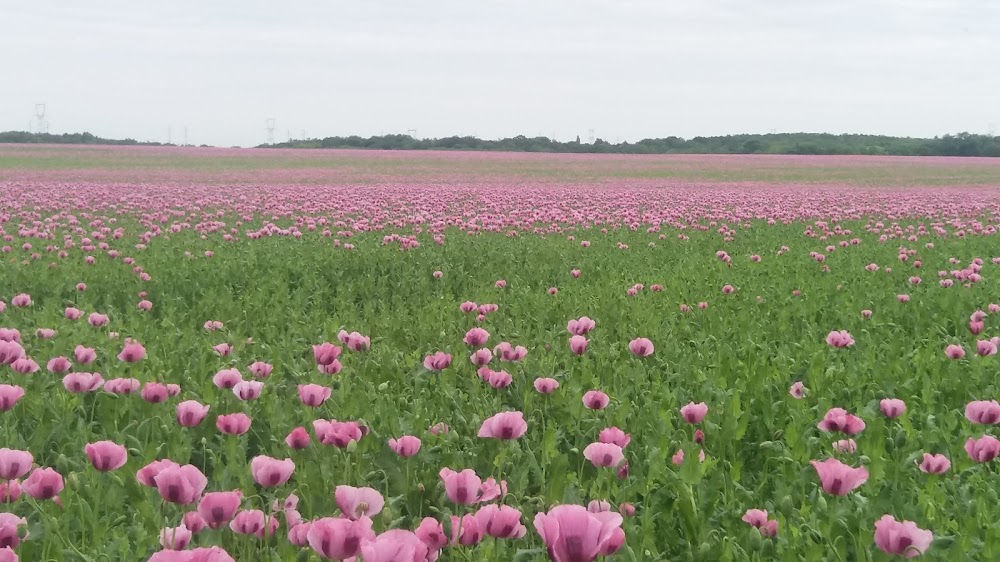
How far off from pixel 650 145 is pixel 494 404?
67635 mm

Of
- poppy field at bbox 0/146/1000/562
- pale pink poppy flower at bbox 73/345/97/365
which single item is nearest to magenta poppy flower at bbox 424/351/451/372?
poppy field at bbox 0/146/1000/562

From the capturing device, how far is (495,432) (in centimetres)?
244

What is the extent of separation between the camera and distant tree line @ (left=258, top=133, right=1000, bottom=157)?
6425 cm

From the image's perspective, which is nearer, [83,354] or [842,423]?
[842,423]

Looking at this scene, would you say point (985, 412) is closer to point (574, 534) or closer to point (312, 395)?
point (574, 534)

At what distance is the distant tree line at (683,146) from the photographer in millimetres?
64250

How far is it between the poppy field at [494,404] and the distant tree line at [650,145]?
56776 mm

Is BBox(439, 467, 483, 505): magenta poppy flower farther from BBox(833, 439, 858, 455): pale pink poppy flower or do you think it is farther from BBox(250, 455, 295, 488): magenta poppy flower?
BBox(833, 439, 858, 455): pale pink poppy flower

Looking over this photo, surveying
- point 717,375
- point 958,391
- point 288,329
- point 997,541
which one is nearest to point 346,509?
point 997,541

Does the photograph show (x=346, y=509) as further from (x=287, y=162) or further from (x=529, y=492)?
(x=287, y=162)

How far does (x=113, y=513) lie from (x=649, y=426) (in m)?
1.96

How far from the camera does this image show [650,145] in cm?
6900

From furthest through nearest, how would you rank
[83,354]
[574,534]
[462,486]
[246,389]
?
[83,354] < [246,389] < [462,486] < [574,534]

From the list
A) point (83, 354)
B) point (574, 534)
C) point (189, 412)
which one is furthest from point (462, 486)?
point (83, 354)
